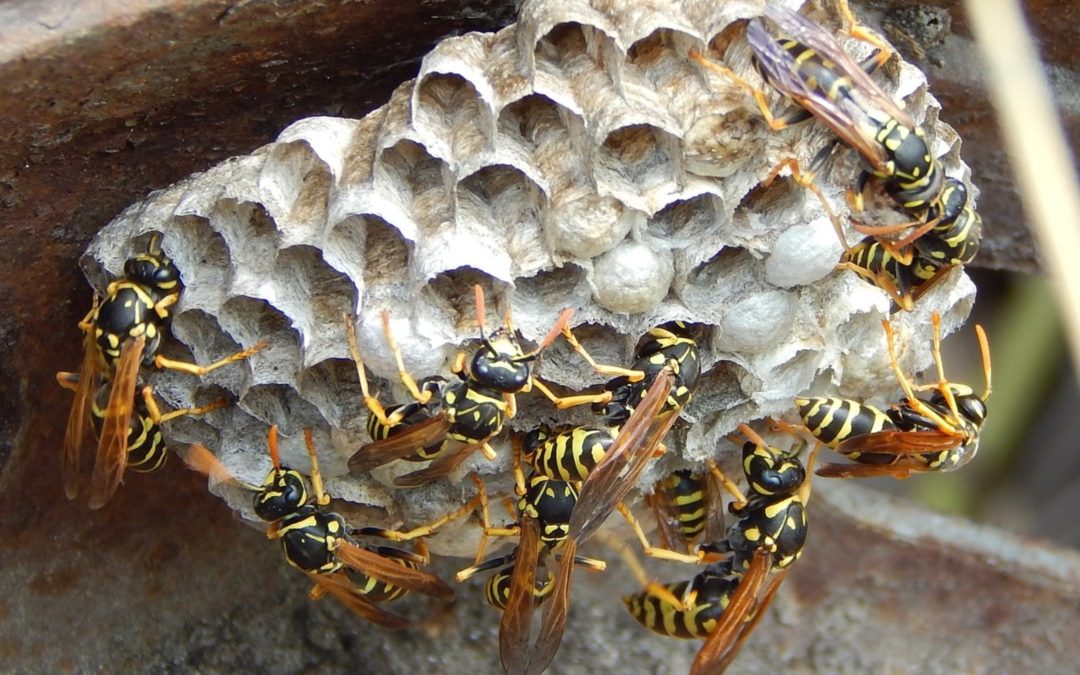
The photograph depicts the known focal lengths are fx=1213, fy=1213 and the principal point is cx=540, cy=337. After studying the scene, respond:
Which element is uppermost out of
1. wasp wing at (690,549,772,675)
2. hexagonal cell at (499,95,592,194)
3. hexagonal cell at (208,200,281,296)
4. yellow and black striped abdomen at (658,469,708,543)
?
hexagonal cell at (499,95,592,194)

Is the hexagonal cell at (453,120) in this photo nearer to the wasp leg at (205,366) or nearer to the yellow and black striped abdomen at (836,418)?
the wasp leg at (205,366)

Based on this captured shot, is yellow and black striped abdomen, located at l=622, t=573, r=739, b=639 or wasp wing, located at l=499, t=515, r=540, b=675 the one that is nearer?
wasp wing, located at l=499, t=515, r=540, b=675

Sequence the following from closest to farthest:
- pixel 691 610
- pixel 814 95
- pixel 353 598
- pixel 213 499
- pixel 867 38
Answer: pixel 814 95
pixel 867 38
pixel 353 598
pixel 691 610
pixel 213 499

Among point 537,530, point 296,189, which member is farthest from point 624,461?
point 296,189

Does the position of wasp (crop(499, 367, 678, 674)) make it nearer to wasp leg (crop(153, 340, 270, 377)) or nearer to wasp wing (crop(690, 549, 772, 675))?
wasp wing (crop(690, 549, 772, 675))

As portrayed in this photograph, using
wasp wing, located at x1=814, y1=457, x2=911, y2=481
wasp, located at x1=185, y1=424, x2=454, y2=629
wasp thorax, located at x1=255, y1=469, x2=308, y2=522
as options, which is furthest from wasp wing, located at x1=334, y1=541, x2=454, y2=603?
wasp wing, located at x1=814, y1=457, x2=911, y2=481

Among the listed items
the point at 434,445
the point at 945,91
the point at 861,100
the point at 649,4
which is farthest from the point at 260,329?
the point at 945,91

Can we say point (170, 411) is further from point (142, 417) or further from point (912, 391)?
point (912, 391)
